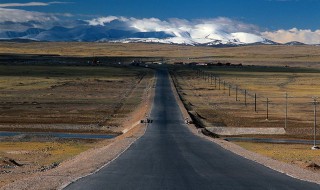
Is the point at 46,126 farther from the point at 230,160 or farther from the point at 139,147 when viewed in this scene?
the point at 230,160

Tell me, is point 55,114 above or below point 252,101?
above

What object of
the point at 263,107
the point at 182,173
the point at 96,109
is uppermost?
the point at 182,173

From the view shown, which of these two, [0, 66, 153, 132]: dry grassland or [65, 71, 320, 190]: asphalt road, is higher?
[65, 71, 320, 190]: asphalt road

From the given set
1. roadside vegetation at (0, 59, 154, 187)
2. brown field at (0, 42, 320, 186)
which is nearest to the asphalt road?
roadside vegetation at (0, 59, 154, 187)

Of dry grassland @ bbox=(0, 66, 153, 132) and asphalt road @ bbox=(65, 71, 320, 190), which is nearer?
asphalt road @ bbox=(65, 71, 320, 190)

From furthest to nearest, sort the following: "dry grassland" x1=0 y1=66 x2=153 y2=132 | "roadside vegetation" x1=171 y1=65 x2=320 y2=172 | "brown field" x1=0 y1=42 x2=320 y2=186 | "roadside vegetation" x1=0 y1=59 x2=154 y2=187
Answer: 1. "dry grassland" x1=0 y1=66 x2=153 y2=132
2. "roadside vegetation" x1=171 y1=65 x2=320 y2=172
3. "brown field" x1=0 y1=42 x2=320 y2=186
4. "roadside vegetation" x1=0 y1=59 x2=154 y2=187

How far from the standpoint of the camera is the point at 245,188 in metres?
22.1

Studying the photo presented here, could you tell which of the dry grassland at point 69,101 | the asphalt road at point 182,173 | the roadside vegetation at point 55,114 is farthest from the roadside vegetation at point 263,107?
the dry grassland at point 69,101

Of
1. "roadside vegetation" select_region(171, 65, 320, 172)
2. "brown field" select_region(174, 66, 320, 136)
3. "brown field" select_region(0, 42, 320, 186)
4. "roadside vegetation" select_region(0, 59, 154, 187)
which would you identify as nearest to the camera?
"roadside vegetation" select_region(0, 59, 154, 187)

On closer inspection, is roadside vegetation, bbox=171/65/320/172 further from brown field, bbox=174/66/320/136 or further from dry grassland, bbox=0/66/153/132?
dry grassland, bbox=0/66/153/132

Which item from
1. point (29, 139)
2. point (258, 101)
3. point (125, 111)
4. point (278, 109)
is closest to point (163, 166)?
point (29, 139)

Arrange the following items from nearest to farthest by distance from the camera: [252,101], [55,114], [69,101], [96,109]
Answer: [55,114] < [96,109] < [69,101] < [252,101]

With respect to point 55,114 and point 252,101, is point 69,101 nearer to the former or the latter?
point 55,114

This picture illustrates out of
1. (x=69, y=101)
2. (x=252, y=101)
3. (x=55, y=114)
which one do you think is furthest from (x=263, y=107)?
(x=55, y=114)
